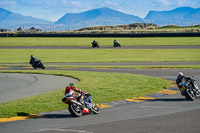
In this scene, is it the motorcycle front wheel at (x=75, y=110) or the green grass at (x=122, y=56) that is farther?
the green grass at (x=122, y=56)

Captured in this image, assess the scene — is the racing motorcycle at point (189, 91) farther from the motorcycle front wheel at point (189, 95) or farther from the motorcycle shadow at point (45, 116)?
the motorcycle shadow at point (45, 116)

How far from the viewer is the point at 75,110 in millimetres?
13961

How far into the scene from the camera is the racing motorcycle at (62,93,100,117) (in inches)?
539

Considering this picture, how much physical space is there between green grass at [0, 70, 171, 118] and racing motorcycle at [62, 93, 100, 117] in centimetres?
193

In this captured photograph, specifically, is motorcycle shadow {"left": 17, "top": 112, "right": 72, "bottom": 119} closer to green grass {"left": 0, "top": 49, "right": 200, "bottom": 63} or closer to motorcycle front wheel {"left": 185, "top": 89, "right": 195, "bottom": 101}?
motorcycle front wheel {"left": 185, "top": 89, "right": 195, "bottom": 101}

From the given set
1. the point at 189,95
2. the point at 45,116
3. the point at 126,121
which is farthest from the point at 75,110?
the point at 189,95

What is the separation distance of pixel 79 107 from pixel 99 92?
578 centimetres

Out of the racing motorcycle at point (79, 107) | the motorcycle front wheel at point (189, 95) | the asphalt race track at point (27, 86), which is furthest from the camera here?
the asphalt race track at point (27, 86)

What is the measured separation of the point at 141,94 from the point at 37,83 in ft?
27.7

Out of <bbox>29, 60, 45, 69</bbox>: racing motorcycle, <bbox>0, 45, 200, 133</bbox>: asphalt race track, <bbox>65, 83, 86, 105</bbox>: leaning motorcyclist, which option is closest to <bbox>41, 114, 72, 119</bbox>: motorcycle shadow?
<bbox>0, 45, 200, 133</bbox>: asphalt race track

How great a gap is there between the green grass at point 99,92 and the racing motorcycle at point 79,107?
1931 millimetres

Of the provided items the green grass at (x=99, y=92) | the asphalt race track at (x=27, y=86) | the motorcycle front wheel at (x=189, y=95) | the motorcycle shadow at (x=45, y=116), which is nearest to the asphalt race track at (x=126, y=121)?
the motorcycle shadow at (x=45, y=116)

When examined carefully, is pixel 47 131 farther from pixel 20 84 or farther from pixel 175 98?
pixel 20 84

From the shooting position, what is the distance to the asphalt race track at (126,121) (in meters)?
11.8
